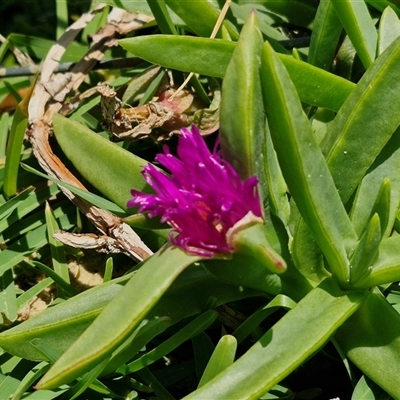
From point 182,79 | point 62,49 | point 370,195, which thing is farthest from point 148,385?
point 62,49

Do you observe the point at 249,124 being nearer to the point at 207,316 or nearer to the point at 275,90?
the point at 275,90

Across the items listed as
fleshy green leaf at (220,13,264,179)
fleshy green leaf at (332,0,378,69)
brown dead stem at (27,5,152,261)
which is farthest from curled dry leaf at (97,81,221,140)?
fleshy green leaf at (220,13,264,179)

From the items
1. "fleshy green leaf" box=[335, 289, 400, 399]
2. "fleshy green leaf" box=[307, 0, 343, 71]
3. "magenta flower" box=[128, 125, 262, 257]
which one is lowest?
"fleshy green leaf" box=[335, 289, 400, 399]

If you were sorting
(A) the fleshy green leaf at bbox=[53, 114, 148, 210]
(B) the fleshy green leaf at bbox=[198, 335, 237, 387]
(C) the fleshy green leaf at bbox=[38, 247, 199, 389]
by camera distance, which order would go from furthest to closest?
(A) the fleshy green leaf at bbox=[53, 114, 148, 210]
(B) the fleshy green leaf at bbox=[198, 335, 237, 387]
(C) the fleshy green leaf at bbox=[38, 247, 199, 389]

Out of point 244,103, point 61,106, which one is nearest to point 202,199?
point 244,103

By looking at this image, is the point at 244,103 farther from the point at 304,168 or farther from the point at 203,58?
the point at 203,58

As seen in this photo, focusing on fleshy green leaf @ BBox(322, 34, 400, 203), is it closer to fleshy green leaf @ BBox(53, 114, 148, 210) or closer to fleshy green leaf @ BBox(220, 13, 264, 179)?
fleshy green leaf @ BBox(220, 13, 264, 179)
